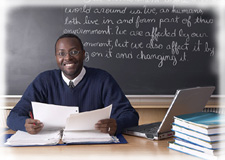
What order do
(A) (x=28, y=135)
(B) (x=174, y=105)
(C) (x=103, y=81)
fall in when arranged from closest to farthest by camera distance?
(B) (x=174, y=105)
(A) (x=28, y=135)
(C) (x=103, y=81)

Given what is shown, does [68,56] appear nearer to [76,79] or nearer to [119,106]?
[76,79]

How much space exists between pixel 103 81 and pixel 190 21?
171 centimetres

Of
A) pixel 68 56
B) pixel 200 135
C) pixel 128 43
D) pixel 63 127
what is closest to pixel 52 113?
pixel 63 127

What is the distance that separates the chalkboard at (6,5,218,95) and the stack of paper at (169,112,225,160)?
195 centimetres

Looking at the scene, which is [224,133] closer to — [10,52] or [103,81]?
[103,81]

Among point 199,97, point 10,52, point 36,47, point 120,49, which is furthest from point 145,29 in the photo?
point 199,97

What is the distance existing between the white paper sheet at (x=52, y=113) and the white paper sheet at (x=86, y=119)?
10cm

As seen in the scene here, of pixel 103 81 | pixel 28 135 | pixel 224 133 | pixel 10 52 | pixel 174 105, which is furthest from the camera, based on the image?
pixel 10 52

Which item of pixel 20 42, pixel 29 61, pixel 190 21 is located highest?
pixel 190 21

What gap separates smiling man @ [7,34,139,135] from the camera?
79.5 inches

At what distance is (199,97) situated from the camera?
1588 mm

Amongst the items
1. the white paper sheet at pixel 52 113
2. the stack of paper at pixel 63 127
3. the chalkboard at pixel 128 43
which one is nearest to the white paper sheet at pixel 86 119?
the stack of paper at pixel 63 127

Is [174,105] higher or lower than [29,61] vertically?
lower

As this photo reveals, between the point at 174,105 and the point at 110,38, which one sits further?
the point at 110,38
